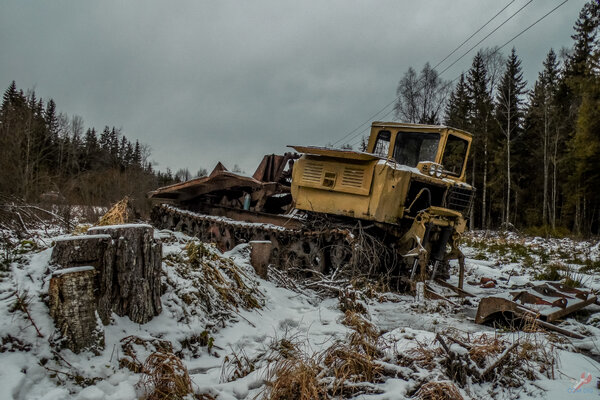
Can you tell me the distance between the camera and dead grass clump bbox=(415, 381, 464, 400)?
2.12 meters

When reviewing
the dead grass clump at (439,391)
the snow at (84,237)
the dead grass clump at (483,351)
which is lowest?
the dead grass clump at (439,391)

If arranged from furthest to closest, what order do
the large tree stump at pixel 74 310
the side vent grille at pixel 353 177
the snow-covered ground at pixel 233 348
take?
1. the side vent grille at pixel 353 177
2. the large tree stump at pixel 74 310
3. the snow-covered ground at pixel 233 348

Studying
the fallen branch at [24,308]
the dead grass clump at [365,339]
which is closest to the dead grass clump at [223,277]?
the dead grass clump at [365,339]

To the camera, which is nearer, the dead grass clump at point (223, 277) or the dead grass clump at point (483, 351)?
the dead grass clump at point (483, 351)

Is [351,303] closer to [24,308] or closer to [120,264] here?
[120,264]

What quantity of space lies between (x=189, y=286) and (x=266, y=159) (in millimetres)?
5108

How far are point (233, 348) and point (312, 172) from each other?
162 inches

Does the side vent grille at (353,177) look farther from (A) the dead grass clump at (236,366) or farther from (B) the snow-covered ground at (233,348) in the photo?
(A) the dead grass clump at (236,366)

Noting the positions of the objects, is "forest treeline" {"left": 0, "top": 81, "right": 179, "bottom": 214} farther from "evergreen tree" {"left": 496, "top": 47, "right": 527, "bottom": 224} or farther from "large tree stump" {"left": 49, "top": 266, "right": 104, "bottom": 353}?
"evergreen tree" {"left": 496, "top": 47, "right": 527, "bottom": 224}

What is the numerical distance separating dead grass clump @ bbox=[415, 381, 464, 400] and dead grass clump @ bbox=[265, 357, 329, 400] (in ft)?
1.84

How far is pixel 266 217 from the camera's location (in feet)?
24.6

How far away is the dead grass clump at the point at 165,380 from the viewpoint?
2059mm

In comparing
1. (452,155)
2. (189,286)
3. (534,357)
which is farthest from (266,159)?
(534,357)

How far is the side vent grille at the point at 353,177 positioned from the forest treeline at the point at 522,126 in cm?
2077
